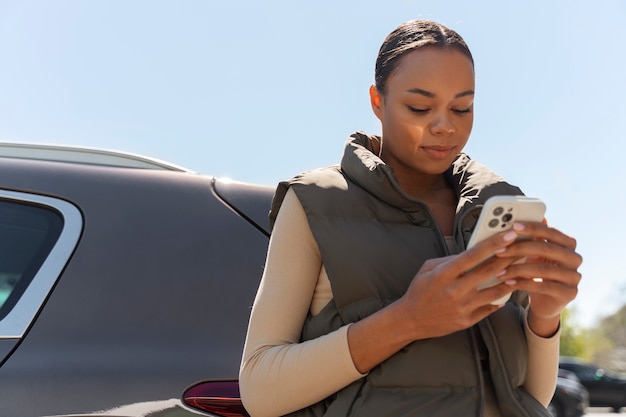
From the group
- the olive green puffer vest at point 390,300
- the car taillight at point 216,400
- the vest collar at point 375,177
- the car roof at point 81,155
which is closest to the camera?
the olive green puffer vest at point 390,300

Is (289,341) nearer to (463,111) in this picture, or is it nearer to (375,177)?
(375,177)

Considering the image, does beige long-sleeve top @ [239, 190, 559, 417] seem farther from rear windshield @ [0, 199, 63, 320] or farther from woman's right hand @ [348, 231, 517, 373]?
rear windshield @ [0, 199, 63, 320]

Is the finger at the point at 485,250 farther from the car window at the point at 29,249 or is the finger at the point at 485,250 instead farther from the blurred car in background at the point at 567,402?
the blurred car in background at the point at 567,402

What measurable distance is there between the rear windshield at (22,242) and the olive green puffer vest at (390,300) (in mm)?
916

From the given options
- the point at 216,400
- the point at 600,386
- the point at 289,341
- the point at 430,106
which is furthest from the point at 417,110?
the point at 600,386

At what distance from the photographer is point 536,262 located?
1.40 meters

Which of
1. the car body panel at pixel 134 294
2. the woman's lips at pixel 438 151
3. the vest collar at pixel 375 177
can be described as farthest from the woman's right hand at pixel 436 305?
the car body panel at pixel 134 294

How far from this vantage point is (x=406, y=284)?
5.06 feet

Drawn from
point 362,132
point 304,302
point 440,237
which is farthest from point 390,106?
point 304,302

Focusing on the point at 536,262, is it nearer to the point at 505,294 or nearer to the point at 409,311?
the point at 505,294

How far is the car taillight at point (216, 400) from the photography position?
1955mm

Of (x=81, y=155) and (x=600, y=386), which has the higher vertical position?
(x=81, y=155)

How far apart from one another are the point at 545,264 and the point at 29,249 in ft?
5.00

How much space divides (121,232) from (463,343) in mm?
1105
